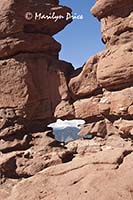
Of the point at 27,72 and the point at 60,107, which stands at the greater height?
the point at 27,72

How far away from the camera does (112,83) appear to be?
55.6ft

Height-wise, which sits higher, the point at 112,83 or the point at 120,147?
the point at 112,83

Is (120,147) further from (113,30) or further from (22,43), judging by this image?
(22,43)

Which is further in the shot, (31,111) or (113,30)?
(31,111)

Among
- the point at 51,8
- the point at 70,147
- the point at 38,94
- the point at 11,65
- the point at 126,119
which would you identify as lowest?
the point at 70,147

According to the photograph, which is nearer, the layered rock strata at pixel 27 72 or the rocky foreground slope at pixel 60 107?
the rocky foreground slope at pixel 60 107

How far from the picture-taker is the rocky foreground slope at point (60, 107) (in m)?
14.4

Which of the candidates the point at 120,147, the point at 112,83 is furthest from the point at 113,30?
the point at 120,147

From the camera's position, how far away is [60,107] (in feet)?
65.8

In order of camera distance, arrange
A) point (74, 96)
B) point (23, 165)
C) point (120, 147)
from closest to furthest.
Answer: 1. point (120, 147)
2. point (23, 165)
3. point (74, 96)

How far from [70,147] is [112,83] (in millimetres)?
4396

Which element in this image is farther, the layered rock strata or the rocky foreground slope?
the layered rock strata

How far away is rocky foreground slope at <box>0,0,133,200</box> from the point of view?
14414 millimetres

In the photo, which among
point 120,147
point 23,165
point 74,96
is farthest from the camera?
point 74,96
